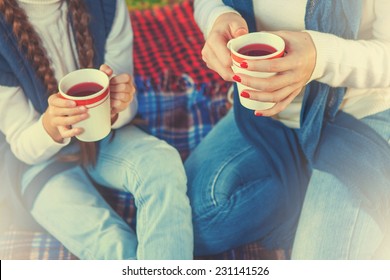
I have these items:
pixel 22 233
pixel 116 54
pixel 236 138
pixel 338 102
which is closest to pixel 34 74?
pixel 116 54

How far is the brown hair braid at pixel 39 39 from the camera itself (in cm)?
88

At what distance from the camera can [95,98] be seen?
812 millimetres

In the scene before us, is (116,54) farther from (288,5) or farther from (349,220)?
(349,220)

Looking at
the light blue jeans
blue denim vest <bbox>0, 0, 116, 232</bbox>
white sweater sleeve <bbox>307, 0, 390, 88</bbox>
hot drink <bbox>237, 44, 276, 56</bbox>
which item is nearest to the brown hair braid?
blue denim vest <bbox>0, 0, 116, 232</bbox>

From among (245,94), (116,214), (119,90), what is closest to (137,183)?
(116,214)

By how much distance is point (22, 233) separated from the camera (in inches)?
40.0

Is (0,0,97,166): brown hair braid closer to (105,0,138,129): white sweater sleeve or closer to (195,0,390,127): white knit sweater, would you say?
(105,0,138,129): white sweater sleeve

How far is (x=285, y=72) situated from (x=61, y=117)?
1.18 feet

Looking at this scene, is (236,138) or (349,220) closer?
(349,220)

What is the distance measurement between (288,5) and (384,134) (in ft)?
0.98

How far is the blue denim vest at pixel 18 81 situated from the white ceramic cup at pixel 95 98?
0.09 meters

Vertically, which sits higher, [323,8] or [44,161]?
[323,8]

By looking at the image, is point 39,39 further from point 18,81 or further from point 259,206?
point 259,206

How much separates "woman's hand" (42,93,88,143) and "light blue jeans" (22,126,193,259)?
10 cm
